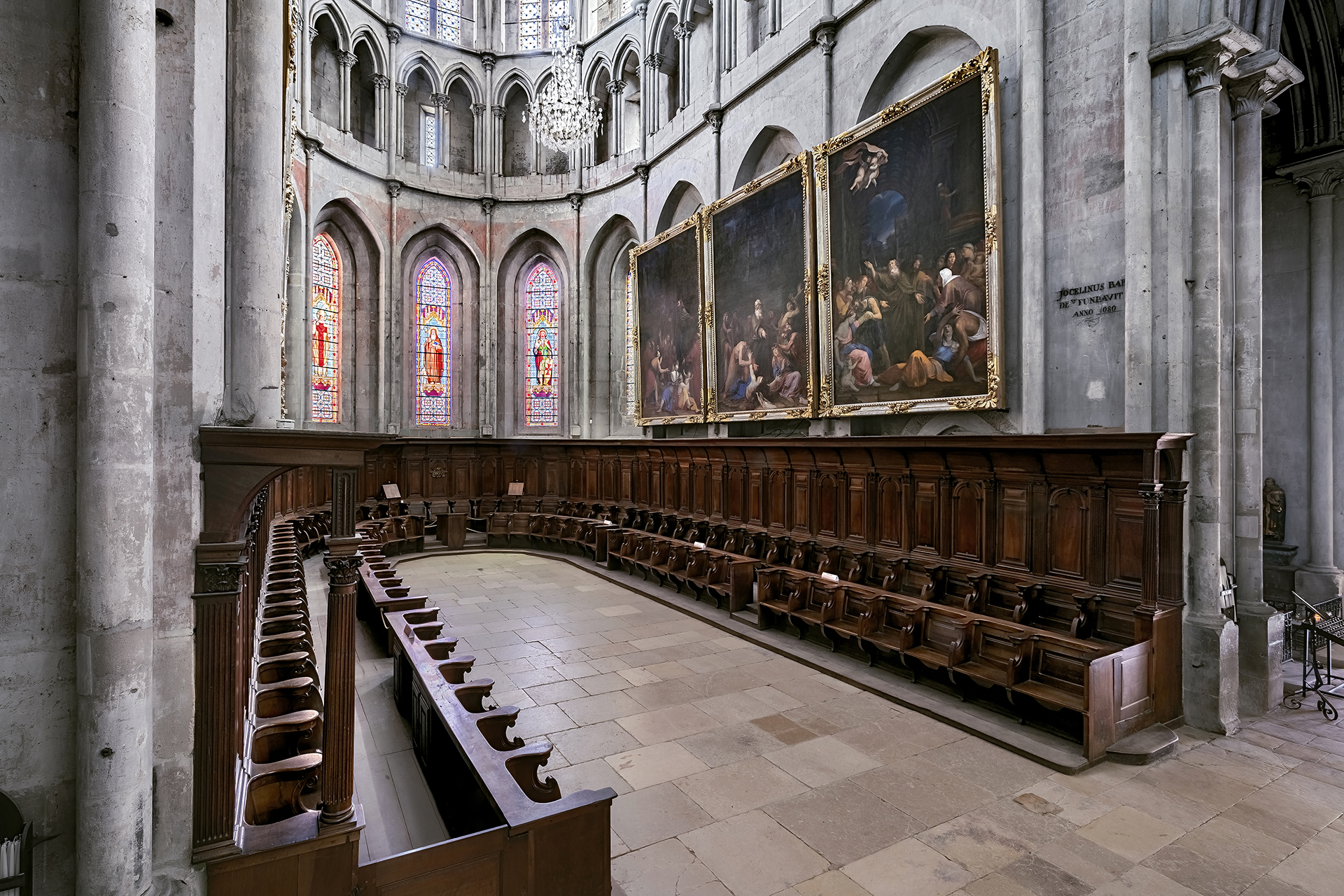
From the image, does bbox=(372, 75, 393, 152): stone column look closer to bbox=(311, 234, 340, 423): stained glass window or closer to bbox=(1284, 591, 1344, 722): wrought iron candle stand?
bbox=(311, 234, 340, 423): stained glass window

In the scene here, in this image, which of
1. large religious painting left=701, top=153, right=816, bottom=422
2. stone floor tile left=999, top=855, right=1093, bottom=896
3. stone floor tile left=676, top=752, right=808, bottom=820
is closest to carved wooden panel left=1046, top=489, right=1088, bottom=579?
stone floor tile left=999, top=855, right=1093, bottom=896

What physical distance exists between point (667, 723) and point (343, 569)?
11.4 feet

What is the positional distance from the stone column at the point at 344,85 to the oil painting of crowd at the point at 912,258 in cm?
1174

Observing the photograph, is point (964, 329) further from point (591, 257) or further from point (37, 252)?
point (591, 257)

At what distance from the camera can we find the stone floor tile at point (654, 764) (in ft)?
15.3

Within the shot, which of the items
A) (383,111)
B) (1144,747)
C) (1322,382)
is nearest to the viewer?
(1144,747)

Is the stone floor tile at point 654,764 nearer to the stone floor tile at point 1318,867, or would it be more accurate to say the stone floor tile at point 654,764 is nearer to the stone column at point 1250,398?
the stone floor tile at point 1318,867

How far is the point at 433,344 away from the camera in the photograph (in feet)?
59.7

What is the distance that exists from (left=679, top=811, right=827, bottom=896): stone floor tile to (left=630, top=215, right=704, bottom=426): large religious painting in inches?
371

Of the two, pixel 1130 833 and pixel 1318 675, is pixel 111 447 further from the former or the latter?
pixel 1318 675

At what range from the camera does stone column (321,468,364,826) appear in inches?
108

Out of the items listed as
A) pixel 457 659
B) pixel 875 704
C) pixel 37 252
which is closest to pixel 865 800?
pixel 875 704

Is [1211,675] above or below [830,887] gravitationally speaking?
above

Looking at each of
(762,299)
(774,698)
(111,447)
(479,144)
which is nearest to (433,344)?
(479,144)
